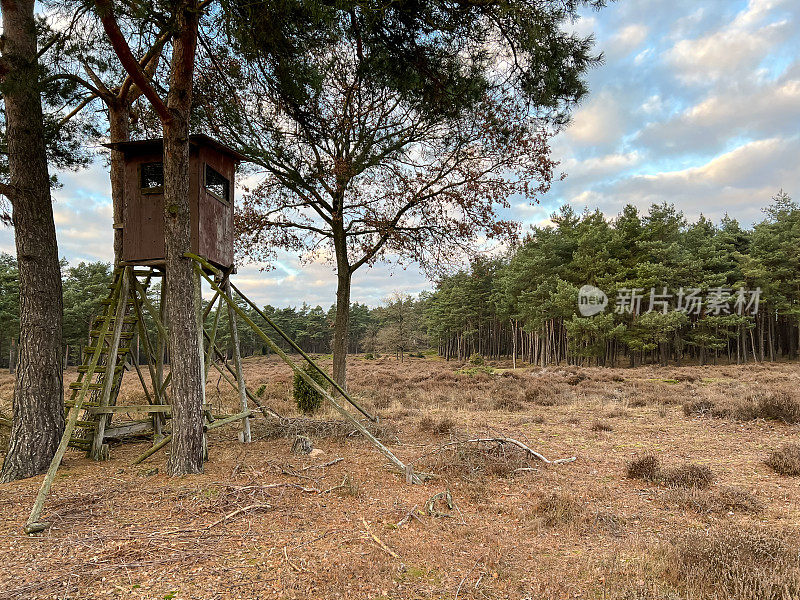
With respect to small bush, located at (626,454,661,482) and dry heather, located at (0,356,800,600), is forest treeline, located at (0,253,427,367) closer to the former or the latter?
dry heather, located at (0,356,800,600)

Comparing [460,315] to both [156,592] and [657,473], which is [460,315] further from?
[156,592]

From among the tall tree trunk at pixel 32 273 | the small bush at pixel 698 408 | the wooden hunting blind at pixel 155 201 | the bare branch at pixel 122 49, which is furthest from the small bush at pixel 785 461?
the tall tree trunk at pixel 32 273

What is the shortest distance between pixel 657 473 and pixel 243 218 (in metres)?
12.7

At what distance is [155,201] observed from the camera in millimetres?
8211

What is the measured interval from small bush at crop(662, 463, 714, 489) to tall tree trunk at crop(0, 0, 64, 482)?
30.7ft

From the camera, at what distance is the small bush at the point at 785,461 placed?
6.84 metres

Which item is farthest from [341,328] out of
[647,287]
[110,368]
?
[647,287]

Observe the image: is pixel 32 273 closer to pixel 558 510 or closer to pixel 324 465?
pixel 324 465

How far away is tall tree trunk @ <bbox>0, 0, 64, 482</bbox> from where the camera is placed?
6.75 m

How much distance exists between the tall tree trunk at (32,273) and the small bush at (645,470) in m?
9.00

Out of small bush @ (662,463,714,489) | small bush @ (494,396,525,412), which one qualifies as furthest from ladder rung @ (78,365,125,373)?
small bush @ (494,396,525,412)

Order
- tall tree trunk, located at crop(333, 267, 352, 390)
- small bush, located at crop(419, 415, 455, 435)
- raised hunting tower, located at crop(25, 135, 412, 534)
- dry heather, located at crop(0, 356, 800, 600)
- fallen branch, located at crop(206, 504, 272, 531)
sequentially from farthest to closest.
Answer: tall tree trunk, located at crop(333, 267, 352, 390), small bush, located at crop(419, 415, 455, 435), raised hunting tower, located at crop(25, 135, 412, 534), fallen branch, located at crop(206, 504, 272, 531), dry heather, located at crop(0, 356, 800, 600)

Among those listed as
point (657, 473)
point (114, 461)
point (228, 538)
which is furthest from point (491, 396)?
point (228, 538)

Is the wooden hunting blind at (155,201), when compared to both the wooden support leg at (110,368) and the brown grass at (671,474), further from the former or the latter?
the brown grass at (671,474)
